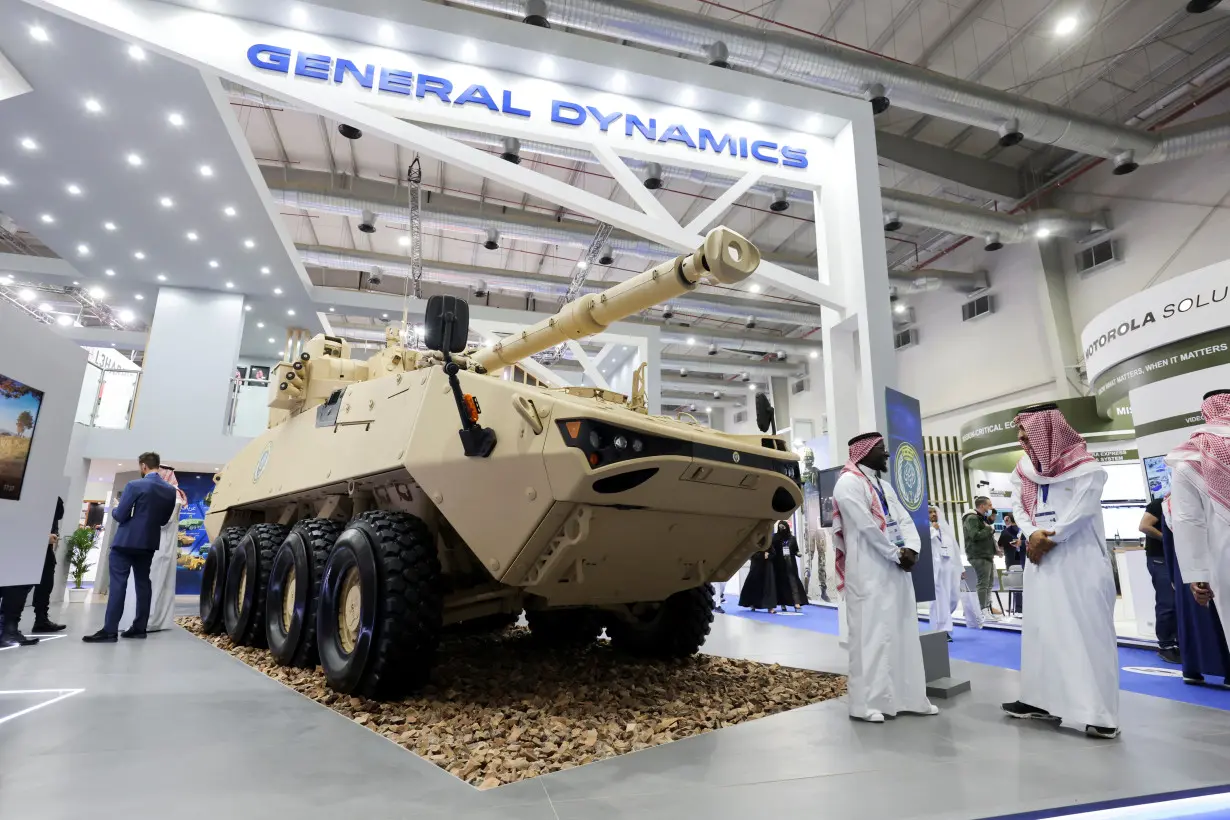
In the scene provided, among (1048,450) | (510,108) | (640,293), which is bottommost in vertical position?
(1048,450)

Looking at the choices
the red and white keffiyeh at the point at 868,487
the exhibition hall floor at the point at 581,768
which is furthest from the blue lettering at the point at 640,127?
the exhibition hall floor at the point at 581,768

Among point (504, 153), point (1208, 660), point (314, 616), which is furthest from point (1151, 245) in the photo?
point (314, 616)

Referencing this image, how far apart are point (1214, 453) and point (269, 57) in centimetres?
771

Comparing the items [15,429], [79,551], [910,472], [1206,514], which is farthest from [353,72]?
[79,551]

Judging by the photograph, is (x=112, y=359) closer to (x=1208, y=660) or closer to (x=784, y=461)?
(x=784, y=461)

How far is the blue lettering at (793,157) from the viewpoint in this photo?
→ 744 cm

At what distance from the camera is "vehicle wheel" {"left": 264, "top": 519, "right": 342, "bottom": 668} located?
5.01m

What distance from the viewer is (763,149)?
7.41m

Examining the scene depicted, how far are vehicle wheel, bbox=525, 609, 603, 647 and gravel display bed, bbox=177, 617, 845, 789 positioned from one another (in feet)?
0.82

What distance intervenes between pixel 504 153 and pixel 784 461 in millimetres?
7480

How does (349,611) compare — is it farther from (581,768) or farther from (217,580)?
(217,580)

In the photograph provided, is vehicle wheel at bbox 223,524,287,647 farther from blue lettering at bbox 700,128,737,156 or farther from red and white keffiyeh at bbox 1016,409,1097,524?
red and white keffiyeh at bbox 1016,409,1097,524

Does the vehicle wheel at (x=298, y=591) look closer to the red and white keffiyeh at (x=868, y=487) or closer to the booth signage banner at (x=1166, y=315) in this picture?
the red and white keffiyeh at (x=868, y=487)

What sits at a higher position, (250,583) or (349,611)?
(250,583)
